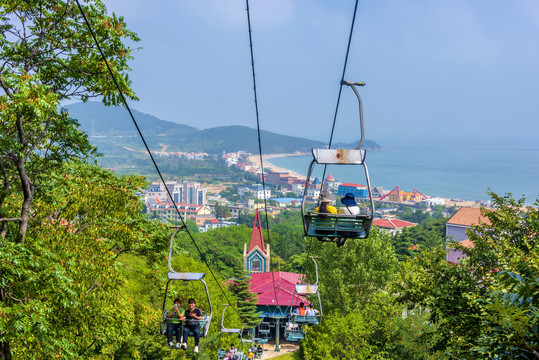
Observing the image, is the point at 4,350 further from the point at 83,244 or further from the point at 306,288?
the point at 306,288

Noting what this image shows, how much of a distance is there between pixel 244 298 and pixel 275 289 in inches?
326

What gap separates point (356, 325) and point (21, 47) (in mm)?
21722

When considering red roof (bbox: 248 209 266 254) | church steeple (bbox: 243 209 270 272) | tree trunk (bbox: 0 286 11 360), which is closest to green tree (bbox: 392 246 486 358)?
tree trunk (bbox: 0 286 11 360)

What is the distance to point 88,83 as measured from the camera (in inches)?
510

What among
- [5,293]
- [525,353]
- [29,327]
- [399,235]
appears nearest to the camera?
[525,353]

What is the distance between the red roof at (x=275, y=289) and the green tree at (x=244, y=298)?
120 inches

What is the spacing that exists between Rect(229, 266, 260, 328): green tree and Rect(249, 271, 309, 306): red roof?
3.05 metres

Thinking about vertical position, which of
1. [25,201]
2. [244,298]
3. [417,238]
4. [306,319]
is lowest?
[417,238]

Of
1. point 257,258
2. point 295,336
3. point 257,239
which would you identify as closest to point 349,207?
point 295,336

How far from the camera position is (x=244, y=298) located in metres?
45.9

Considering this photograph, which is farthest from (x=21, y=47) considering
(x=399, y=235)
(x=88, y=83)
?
(x=399, y=235)

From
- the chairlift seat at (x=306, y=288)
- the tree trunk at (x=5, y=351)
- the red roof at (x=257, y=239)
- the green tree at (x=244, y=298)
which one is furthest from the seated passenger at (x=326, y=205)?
the red roof at (x=257, y=239)

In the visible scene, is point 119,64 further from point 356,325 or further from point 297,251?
point 297,251

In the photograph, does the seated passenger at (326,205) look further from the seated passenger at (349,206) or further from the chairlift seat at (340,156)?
the chairlift seat at (340,156)
